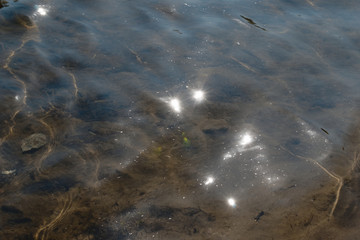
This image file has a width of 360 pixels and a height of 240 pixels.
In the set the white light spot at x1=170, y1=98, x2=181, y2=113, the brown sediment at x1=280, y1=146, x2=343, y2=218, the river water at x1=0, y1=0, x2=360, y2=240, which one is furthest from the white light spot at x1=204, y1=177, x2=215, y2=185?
the white light spot at x1=170, y1=98, x2=181, y2=113

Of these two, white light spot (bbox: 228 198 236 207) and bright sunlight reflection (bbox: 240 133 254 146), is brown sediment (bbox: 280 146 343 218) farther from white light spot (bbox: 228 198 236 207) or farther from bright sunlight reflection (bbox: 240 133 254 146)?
white light spot (bbox: 228 198 236 207)

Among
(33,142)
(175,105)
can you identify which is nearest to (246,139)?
(175,105)

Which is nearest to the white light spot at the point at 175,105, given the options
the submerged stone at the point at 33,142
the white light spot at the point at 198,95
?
the white light spot at the point at 198,95

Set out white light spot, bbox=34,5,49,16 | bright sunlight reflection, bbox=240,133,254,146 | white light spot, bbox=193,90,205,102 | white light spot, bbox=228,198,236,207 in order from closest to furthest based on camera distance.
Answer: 1. white light spot, bbox=228,198,236,207
2. bright sunlight reflection, bbox=240,133,254,146
3. white light spot, bbox=193,90,205,102
4. white light spot, bbox=34,5,49,16

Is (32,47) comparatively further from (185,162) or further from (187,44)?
(185,162)

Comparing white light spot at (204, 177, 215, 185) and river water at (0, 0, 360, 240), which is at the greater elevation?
river water at (0, 0, 360, 240)

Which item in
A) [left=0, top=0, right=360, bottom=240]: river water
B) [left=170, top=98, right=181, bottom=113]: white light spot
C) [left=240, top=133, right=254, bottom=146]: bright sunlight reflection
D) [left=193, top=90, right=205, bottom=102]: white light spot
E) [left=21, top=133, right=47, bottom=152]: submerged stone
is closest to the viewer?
[left=0, top=0, right=360, bottom=240]: river water
